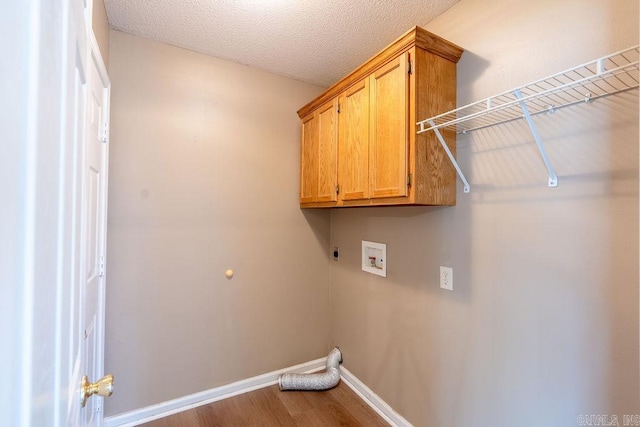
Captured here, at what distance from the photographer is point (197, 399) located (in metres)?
2.14

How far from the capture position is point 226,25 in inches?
72.8

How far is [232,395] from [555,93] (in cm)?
277

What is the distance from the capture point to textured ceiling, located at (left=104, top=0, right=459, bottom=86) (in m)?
1.67

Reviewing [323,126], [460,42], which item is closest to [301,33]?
[323,126]

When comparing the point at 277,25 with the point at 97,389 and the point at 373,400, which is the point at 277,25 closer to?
the point at 97,389

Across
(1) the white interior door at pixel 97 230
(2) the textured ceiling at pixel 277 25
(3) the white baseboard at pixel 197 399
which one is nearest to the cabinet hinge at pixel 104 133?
(1) the white interior door at pixel 97 230

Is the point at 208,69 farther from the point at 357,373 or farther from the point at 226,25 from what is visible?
the point at 357,373

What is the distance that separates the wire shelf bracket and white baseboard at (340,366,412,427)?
1.60m

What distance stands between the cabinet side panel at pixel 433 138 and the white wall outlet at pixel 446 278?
386 mm

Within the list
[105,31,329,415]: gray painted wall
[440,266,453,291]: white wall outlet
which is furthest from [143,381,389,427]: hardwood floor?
[440,266,453,291]: white wall outlet

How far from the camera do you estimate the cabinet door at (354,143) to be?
1.75m

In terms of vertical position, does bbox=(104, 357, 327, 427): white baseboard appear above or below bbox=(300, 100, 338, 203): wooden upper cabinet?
below

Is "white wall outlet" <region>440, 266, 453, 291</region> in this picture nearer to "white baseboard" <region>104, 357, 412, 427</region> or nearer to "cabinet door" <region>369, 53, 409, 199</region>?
"cabinet door" <region>369, 53, 409, 199</region>

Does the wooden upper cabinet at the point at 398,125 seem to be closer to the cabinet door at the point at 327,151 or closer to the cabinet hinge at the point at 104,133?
the cabinet door at the point at 327,151
